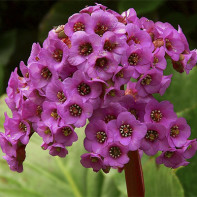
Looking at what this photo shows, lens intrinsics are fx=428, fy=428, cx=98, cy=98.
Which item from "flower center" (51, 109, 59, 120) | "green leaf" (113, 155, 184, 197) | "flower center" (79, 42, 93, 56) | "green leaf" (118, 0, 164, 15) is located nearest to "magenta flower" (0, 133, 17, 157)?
"flower center" (51, 109, 59, 120)

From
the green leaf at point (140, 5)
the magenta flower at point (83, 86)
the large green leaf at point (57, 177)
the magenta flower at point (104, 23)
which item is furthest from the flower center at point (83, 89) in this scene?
the green leaf at point (140, 5)

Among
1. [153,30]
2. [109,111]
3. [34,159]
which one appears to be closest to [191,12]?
[34,159]

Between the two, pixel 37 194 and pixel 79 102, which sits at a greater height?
pixel 79 102

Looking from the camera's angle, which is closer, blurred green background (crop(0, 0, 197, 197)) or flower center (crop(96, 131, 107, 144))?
flower center (crop(96, 131, 107, 144))

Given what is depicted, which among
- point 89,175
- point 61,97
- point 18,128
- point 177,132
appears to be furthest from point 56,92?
point 89,175

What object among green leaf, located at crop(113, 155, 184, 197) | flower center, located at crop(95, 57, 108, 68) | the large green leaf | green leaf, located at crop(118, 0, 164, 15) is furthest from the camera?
green leaf, located at crop(118, 0, 164, 15)

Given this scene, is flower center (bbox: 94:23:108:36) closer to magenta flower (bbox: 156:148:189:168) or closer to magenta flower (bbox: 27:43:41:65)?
magenta flower (bbox: 27:43:41:65)

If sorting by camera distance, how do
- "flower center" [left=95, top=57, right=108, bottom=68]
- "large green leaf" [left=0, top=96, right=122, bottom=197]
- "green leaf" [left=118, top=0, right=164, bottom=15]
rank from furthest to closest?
"green leaf" [left=118, top=0, right=164, bottom=15] < "large green leaf" [left=0, top=96, right=122, bottom=197] < "flower center" [left=95, top=57, right=108, bottom=68]

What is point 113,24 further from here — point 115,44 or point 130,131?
point 130,131
